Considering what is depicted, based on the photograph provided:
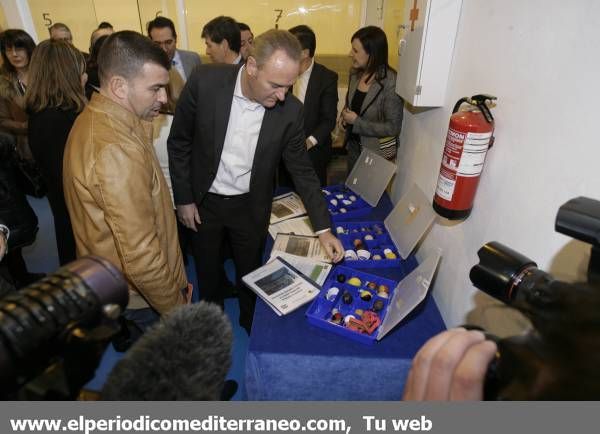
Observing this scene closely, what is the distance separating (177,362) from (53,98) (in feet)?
5.82

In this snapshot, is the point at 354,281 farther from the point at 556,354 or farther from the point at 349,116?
the point at 349,116

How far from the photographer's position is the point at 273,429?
0.43 meters

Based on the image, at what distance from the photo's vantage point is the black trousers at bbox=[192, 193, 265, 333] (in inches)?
71.1

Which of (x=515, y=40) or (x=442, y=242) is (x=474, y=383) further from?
→ (x=442, y=242)

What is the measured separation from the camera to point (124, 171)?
1.10 meters

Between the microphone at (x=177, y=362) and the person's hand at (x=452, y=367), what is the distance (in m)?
0.27

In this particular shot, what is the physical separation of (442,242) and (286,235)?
29.4 inches

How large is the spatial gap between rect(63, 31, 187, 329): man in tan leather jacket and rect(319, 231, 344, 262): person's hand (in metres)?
0.67

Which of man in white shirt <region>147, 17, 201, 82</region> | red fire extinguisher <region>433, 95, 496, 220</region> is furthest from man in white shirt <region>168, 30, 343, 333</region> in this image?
man in white shirt <region>147, 17, 201, 82</region>

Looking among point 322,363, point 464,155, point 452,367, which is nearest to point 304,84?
point 464,155

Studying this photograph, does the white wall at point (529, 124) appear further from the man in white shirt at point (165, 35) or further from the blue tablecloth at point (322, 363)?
the man in white shirt at point (165, 35)

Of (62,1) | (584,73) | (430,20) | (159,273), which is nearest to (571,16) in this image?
(584,73)

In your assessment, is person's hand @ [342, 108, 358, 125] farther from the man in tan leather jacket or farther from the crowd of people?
the man in tan leather jacket

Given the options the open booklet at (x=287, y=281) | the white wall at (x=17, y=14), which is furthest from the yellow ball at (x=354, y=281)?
the white wall at (x=17, y=14)
